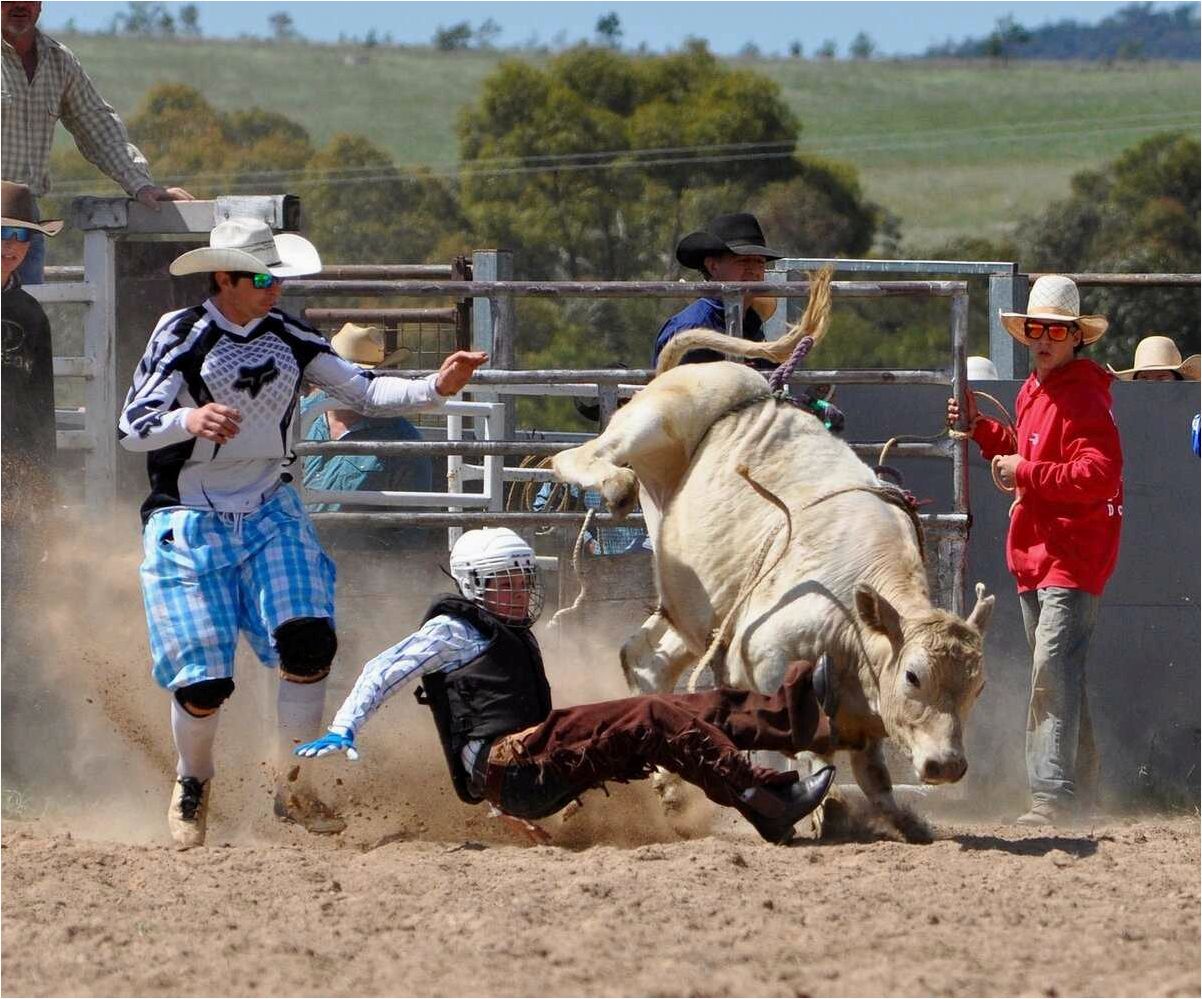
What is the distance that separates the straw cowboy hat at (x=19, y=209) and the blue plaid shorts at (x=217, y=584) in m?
1.63

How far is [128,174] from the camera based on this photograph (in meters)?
7.45

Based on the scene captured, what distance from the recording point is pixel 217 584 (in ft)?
18.8

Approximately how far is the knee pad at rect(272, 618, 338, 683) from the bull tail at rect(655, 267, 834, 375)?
192 cm

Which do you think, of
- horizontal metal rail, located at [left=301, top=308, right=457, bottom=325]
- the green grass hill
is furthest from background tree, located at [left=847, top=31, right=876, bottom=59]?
horizontal metal rail, located at [left=301, top=308, right=457, bottom=325]

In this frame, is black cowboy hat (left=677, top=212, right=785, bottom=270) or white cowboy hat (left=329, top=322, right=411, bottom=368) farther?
white cowboy hat (left=329, top=322, right=411, bottom=368)

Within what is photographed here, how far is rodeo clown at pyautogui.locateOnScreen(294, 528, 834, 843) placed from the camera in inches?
215

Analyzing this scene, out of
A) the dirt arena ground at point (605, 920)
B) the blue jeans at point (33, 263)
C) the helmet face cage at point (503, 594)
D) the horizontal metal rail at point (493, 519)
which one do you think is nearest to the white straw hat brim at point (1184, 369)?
the horizontal metal rail at point (493, 519)

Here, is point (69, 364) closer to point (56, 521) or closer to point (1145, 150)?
point (56, 521)

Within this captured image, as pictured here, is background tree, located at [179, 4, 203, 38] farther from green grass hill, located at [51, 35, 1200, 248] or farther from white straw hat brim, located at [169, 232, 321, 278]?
white straw hat brim, located at [169, 232, 321, 278]

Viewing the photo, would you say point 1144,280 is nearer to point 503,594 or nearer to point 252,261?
point 503,594

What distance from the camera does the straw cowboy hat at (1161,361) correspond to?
906 cm

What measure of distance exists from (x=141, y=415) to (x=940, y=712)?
2508mm

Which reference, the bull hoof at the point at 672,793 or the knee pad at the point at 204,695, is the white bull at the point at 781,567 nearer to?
the bull hoof at the point at 672,793

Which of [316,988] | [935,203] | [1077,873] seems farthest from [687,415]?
[935,203]
